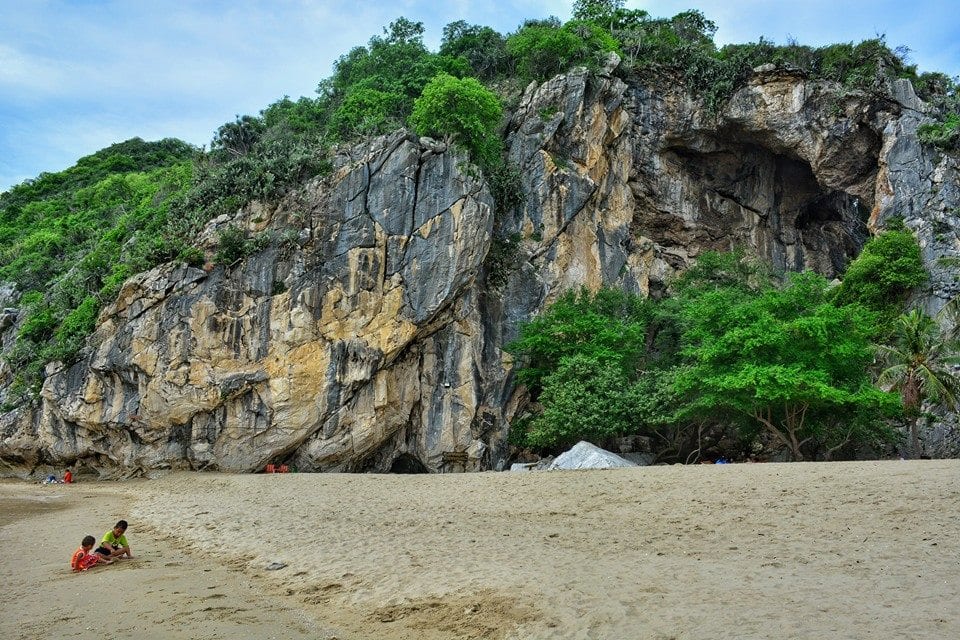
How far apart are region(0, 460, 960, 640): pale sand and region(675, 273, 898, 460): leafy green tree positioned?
5127 mm

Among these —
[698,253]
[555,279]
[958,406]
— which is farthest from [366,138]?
[958,406]

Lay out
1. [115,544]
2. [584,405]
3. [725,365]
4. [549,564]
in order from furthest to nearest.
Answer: [584,405]
[725,365]
[115,544]
[549,564]

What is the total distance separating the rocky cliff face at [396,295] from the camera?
82.3 ft

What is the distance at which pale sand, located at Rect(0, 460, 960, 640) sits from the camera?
6656 millimetres

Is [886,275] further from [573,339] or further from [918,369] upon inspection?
[573,339]

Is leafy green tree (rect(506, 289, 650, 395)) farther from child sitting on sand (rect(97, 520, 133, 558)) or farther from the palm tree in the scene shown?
child sitting on sand (rect(97, 520, 133, 558))

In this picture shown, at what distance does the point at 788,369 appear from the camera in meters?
20.1

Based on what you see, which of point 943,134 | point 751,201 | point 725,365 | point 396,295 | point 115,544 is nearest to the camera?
point 115,544

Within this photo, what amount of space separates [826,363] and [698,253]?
1681 cm

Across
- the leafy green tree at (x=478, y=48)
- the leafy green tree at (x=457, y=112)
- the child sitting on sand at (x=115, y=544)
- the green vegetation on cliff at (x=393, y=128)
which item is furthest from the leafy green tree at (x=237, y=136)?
the child sitting on sand at (x=115, y=544)

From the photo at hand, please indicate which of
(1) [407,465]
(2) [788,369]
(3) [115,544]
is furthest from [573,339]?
(3) [115,544]

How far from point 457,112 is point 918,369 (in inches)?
826

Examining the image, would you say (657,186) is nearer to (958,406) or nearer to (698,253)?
(698,253)

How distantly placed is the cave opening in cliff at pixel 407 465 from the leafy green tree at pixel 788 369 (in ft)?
38.5
